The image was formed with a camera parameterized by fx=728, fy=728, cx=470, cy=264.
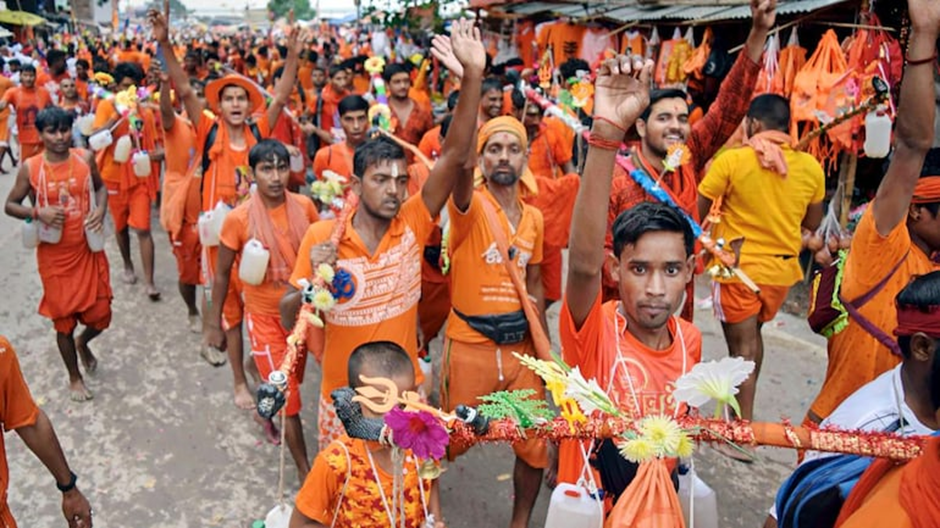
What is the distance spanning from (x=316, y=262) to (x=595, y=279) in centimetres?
145

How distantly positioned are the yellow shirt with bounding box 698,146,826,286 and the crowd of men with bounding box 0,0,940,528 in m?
0.01

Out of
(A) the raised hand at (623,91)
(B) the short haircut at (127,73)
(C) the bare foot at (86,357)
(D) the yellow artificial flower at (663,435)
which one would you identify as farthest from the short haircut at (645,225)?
(B) the short haircut at (127,73)

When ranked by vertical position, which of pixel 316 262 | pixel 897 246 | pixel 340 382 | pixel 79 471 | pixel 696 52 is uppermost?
pixel 696 52

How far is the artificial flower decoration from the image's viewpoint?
1555mm

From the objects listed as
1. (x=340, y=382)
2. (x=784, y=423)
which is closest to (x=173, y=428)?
(x=340, y=382)

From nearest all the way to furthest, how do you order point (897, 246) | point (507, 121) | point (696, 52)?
1. point (897, 246)
2. point (507, 121)
3. point (696, 52)

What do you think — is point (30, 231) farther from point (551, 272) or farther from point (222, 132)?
point (551, 272)

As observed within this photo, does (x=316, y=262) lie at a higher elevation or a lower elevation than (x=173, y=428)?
higher

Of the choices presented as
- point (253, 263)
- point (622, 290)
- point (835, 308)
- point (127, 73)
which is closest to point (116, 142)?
point (127, 73)

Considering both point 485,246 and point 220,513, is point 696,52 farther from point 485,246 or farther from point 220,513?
point 220,513

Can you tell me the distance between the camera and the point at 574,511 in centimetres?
183

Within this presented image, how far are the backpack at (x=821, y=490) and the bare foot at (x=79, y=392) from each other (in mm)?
4824

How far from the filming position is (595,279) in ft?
7.14

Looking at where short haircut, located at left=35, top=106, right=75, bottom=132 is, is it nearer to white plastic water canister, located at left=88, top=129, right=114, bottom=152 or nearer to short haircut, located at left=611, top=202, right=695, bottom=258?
white plastic water canister, located at left=88, top=129, right=114, bottom=152
